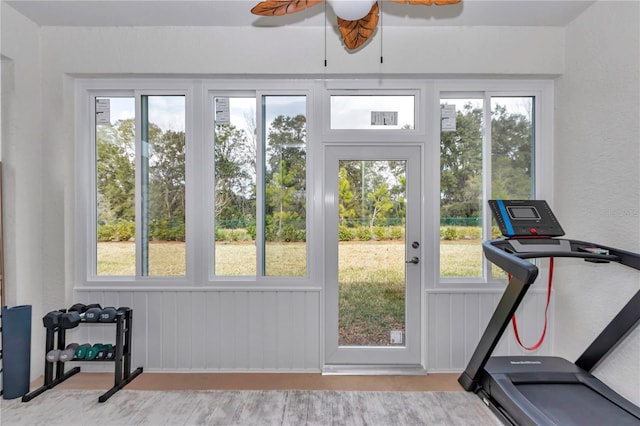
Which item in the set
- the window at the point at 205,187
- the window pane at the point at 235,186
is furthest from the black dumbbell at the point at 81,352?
the window pane at the point at 235,186

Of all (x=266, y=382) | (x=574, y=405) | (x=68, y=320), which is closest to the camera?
(x=574, y=405)

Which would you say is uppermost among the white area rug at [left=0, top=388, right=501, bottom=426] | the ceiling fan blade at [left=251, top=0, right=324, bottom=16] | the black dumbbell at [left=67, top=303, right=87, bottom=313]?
the ceiling fan blade at [left=251, top=0, right=324, bottom=16]

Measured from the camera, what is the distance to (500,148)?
3.20 m

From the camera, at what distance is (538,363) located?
7.66 ft

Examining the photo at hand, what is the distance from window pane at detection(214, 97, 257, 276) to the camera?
323cm

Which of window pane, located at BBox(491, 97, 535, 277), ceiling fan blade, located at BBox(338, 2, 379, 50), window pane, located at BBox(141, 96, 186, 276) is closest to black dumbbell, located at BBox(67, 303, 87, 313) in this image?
window pane, located at BBox(141, 96, 186, 276)

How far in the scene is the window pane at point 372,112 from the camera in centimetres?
316

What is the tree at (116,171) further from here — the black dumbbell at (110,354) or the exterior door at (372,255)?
the exterior door at (372,255)

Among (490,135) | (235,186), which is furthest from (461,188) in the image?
(235,186)

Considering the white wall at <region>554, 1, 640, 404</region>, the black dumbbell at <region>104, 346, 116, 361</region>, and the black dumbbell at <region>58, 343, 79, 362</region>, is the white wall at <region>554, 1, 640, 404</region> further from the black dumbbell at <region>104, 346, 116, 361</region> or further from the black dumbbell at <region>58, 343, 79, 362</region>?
the black dumbbell at <region>58, 343, 79, 362</region>

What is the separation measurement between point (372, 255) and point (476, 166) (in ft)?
4.26

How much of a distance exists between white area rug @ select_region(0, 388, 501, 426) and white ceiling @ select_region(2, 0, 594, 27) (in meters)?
3.13

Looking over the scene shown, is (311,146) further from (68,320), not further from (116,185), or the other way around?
(68,320)

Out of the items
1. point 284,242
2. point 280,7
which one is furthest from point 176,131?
point 280,7
